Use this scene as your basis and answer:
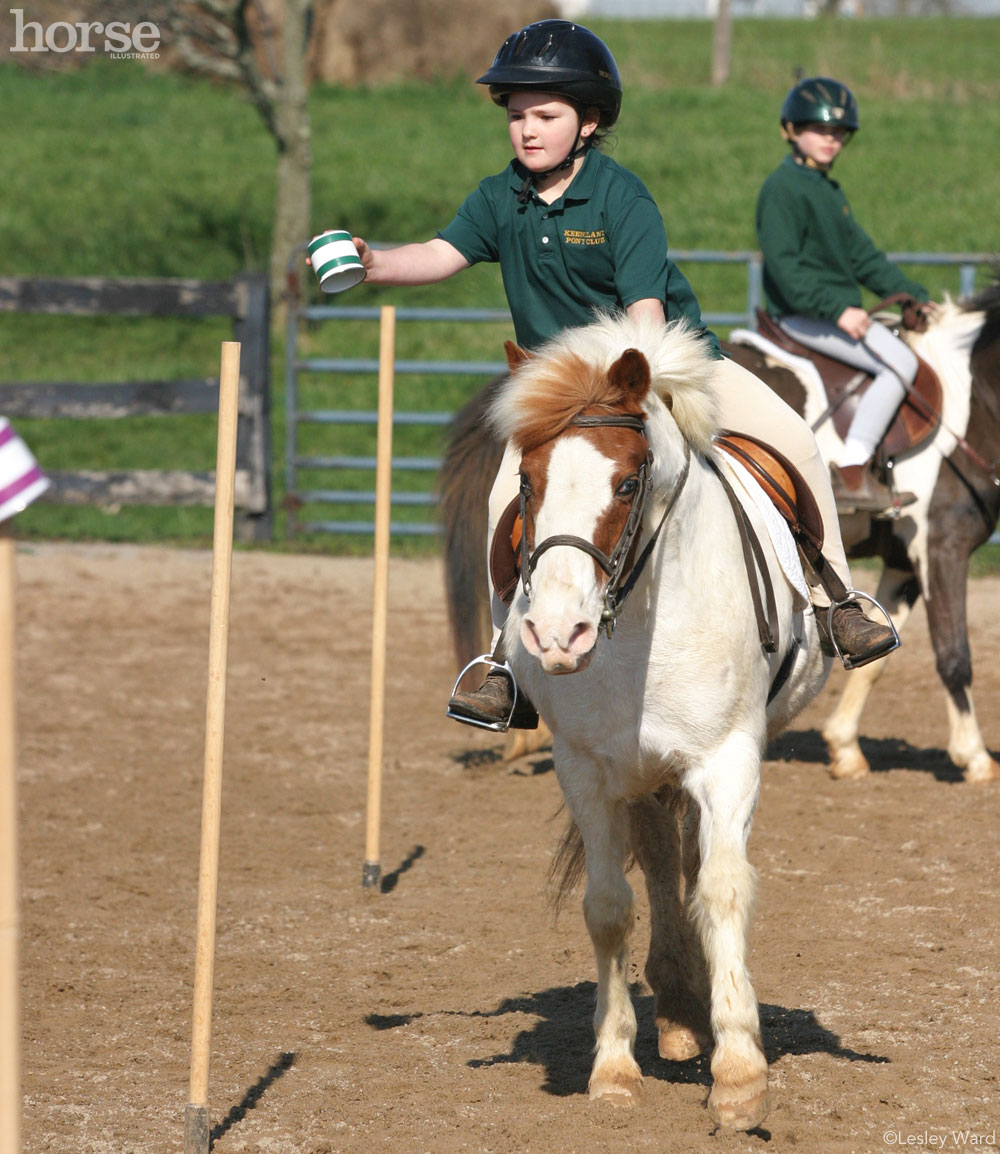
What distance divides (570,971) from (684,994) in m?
0.69

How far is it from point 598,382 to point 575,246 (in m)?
0.81

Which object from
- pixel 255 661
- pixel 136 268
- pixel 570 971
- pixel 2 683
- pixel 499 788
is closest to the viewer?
pixel 2 683

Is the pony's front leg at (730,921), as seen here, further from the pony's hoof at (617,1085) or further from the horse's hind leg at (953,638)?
the horse's hind leg at (953,638)

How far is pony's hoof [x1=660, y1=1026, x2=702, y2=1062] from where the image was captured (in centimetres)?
397

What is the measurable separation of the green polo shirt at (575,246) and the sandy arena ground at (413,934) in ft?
6.39

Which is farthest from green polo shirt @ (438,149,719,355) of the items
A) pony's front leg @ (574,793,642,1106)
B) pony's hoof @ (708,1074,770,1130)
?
pony's hoof @ (708,1074,770,1130)

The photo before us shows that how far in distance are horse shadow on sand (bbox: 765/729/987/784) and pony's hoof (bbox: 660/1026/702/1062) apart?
9.44ft

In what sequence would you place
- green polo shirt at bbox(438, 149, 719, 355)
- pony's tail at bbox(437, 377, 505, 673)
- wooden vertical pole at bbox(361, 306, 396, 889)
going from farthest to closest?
pony's tail at bbox(437, 377, 505, 673)
wooden vertical pole at bbox(361, 306, 396, 889)
green polo shirt at bbox(438, 149, 719, 355)

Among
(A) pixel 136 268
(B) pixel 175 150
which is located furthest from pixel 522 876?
(B) pixel 175 150

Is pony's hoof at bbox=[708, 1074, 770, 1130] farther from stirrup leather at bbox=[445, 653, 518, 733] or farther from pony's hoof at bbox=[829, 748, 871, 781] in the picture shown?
pony's hoof at bbox=[829, 748, 871, 781]

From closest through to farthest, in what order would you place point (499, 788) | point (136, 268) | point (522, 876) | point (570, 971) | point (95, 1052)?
point (95, 1052) < point (570, 971) < point (522, 876) < point (499, 788) < point (136, 268)

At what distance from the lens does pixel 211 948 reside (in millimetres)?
3506

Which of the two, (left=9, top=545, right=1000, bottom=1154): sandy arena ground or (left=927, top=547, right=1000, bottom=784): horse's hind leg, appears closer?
(left=9, top=545, right=1000, bottom=1154): sandy arena ground

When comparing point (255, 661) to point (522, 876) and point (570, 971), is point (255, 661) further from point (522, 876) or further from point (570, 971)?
point (570, 971)
